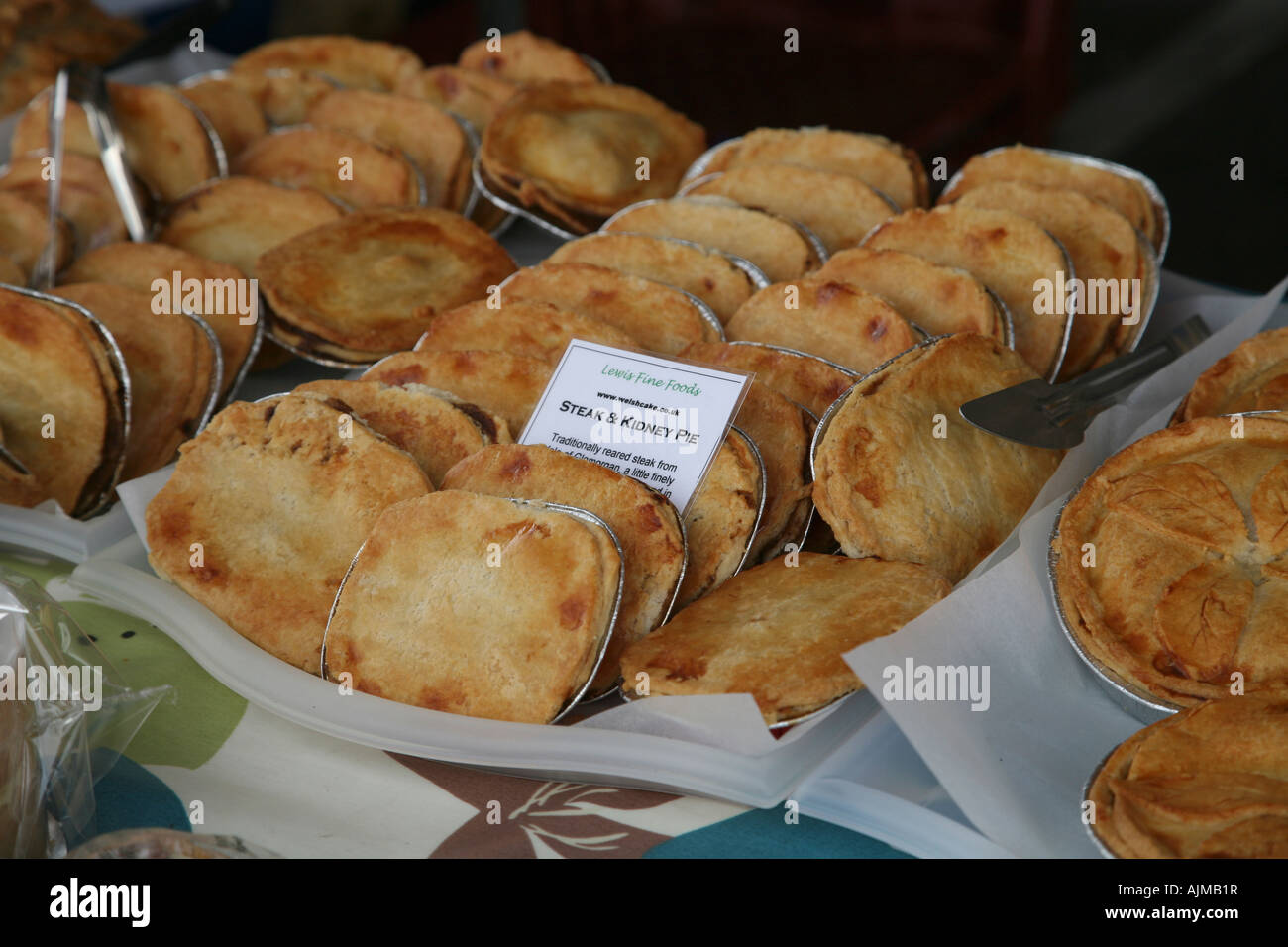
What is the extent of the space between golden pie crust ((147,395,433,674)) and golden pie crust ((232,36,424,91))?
210 cm

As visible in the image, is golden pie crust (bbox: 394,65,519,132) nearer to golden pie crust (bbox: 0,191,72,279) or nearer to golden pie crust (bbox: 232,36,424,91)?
golden pie crust (bbox: 232,36,424,91)

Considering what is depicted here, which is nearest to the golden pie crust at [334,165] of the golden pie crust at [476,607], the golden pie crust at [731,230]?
the golden pie crust at [731,230]

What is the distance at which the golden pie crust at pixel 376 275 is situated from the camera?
266 centimetres

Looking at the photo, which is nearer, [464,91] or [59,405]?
[59,405]

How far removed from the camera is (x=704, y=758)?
1.63 metres

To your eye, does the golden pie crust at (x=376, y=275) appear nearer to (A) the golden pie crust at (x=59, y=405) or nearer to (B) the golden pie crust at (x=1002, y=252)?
(A) the golden pie crust at (x=59, y=405)

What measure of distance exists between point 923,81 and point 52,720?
3897 mm

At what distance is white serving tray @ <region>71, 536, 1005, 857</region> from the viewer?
5.25ft

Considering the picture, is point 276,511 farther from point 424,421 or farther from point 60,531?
point 60,531

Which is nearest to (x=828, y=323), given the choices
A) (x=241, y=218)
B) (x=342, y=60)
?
(x=241, y=218)

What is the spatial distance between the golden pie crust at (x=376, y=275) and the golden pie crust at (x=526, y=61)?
101cm

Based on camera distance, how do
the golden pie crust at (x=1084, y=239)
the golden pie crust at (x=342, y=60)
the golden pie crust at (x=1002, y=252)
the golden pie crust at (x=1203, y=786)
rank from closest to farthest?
1. the golden pie crust at (x=1203, y=786)
2. the golden pie crust at (x=1002, y=252)
3. the golden pie crust at (x=1084, y=239)
4. the golden pie crust at (x=342, y=60)

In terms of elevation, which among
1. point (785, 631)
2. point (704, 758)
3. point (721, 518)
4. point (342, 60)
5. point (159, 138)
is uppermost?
point (342, 60)
